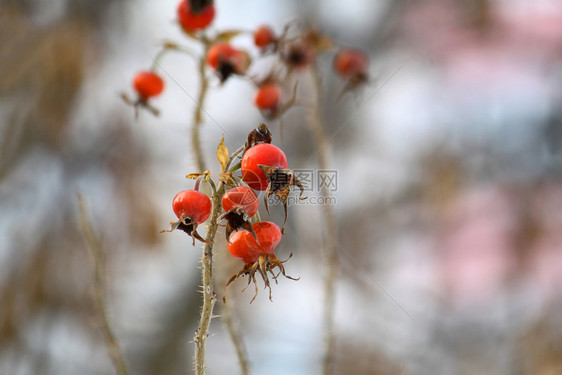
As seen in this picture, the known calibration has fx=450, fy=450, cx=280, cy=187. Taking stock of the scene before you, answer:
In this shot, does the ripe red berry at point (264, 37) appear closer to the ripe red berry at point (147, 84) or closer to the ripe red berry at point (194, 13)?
the ripe red berry at point (194, 13)

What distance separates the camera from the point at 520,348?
2383 mm

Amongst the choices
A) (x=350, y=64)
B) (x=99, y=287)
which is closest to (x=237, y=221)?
(x=99, y=287)

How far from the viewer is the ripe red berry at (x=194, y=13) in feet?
3.72

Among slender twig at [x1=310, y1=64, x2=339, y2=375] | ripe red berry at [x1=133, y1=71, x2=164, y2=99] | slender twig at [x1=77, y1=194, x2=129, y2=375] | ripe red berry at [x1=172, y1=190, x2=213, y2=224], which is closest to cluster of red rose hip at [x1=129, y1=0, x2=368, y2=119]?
ripe red berry at [x1=133, y1=71, x2=164, y2=99]

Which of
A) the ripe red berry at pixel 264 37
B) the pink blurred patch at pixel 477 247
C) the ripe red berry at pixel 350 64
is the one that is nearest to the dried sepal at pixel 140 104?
the ripe red berry at pixel 264 37

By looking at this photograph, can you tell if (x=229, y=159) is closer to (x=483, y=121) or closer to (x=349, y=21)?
(x=483, y=121)

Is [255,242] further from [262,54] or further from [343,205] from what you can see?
[343,205]

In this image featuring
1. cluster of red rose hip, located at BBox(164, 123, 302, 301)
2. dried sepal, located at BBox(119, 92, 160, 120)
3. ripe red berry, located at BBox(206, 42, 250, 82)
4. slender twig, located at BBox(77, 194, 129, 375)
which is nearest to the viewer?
cluster of red rose hip, located at BBox(164, 123, 302, 301)

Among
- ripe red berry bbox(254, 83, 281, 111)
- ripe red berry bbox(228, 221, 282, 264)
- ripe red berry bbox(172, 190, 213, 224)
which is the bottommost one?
ripe red berry bbox(228, 221, 282, 264)

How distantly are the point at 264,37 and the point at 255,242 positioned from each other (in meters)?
0.81

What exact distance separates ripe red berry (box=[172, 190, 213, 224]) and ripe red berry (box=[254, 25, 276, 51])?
2.54 ft

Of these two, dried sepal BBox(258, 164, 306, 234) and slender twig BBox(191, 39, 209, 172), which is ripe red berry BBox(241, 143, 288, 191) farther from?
slender twig BBox(191, 39, 209, 172)

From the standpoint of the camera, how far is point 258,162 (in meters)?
0.57

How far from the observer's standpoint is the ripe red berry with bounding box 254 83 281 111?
1261 mm
